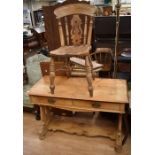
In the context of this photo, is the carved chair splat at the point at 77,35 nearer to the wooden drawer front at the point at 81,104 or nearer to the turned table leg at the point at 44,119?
the wooden drawer front at the point at 81,104

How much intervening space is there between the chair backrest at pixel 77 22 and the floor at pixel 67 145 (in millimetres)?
926

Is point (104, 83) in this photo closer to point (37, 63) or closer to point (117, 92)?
point (117, 92)

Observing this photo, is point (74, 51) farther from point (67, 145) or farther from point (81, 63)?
point (67, 145)

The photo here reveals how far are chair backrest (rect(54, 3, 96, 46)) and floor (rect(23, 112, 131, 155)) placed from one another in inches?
36.5

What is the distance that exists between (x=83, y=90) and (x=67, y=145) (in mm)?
583

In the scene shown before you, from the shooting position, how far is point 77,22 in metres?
1.69

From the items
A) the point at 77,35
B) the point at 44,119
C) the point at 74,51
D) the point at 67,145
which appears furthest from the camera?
the point at 44,119

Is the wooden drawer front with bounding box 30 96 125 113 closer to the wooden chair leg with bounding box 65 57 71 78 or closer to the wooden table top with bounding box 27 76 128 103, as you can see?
the wooden table top with bounding box 27 76 128 103

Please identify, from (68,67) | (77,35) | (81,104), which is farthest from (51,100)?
(77,35)

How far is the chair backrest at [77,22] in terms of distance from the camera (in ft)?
5.33
